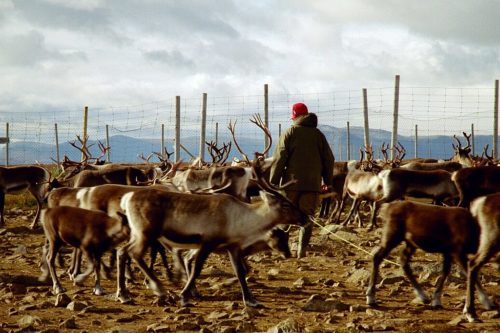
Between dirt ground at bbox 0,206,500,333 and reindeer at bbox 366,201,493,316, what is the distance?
0.85 feet

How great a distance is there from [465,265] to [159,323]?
98.5 inches

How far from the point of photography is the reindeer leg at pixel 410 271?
18.4ft

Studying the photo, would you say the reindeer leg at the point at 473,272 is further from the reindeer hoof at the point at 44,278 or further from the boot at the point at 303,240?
the reindeer hoof at the point at 44,278

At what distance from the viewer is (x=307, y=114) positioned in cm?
762

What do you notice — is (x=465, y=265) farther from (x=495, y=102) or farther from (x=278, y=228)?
(x=495, y=102)

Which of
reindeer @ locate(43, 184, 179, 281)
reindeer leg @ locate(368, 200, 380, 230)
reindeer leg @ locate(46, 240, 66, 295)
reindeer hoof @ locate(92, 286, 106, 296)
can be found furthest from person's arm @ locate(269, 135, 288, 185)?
reindeer leg @ locate(368, 200, 380, 230)

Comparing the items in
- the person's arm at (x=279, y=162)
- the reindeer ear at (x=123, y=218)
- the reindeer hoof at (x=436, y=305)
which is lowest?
the reindeer hoof at (x=436, y=305)

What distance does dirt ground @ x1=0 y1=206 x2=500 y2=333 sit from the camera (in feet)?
15.7

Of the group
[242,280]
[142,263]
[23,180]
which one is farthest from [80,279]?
[23,180]

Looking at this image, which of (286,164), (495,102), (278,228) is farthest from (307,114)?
(495,102)

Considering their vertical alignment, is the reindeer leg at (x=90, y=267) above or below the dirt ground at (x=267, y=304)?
above

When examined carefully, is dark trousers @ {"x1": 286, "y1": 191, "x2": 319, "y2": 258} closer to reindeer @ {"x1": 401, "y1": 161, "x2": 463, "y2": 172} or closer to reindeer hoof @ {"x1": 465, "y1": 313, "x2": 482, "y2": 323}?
reindeer hoof @ {"x1": 465, "y1": 313, "x2": 482, "y2": 323}

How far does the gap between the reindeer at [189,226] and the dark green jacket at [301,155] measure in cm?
169

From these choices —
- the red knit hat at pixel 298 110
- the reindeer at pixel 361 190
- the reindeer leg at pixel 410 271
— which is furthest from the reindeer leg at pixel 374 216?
the reindeer leg at pixel 410 271
